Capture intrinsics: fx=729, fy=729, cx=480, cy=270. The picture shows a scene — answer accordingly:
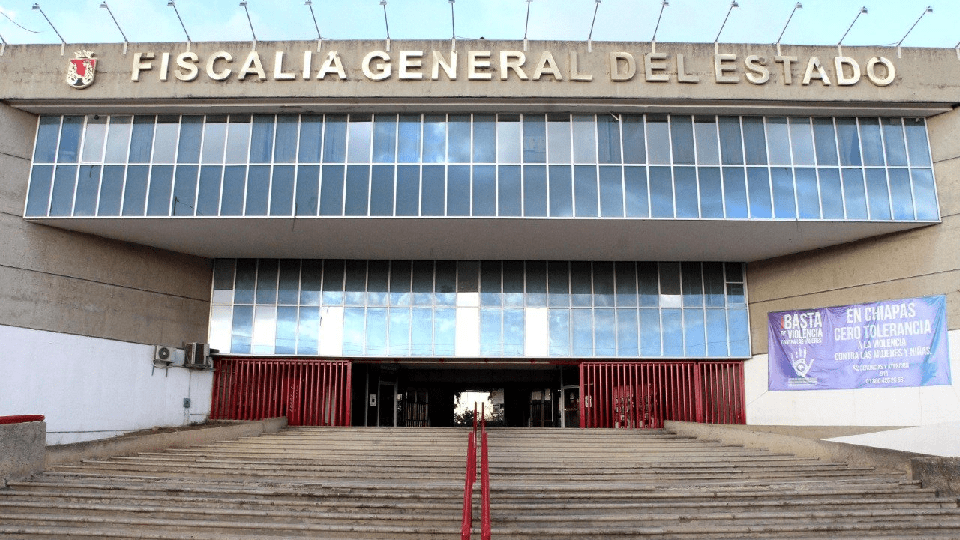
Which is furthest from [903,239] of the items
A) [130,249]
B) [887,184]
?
[130,249]

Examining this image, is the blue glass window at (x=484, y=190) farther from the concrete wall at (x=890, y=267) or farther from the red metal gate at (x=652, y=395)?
the concrete wall at (x=890, y=267)

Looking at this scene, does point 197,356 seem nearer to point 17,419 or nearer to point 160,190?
point 160,190

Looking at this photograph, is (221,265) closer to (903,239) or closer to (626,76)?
(626,76)

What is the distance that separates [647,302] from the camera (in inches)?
892

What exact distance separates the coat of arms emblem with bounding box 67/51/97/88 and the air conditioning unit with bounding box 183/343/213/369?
25.6 ft

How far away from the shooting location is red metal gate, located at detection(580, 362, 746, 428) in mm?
22328

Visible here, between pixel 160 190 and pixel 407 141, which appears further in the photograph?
pixel 407 141

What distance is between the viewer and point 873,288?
1959 cm

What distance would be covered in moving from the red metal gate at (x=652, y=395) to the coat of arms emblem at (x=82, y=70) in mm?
16077

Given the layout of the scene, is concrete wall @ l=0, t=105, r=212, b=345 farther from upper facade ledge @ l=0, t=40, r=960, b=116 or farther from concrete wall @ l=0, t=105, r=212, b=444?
upper facade ledge @ l=0, t=40, r=960, b=116

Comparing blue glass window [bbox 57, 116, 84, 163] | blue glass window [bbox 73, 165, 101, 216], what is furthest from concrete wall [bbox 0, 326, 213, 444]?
blue glass window [bbox 57, 116, 84, 163]

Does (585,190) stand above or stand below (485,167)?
below

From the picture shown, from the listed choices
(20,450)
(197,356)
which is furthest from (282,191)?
(20,450)

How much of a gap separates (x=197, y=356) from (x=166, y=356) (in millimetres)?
1048
